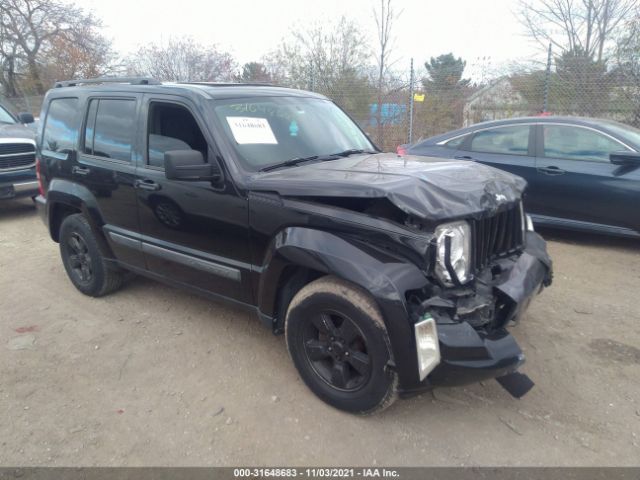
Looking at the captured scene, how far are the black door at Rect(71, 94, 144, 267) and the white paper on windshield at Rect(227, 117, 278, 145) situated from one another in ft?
3.11

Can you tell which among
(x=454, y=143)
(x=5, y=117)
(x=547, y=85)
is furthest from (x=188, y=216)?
(x=547, y=85)

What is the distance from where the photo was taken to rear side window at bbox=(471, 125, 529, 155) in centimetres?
575

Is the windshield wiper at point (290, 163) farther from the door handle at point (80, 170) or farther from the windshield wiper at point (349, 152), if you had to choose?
the door handle at point (80, 170)

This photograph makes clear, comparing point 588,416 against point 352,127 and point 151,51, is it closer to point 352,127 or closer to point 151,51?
point 352,127

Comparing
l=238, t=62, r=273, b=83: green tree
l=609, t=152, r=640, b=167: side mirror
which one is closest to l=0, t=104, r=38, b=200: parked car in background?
l=609, t=152, r=640, b=167: side mirror

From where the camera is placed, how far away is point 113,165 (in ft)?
12.3

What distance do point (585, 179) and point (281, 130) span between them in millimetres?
3763

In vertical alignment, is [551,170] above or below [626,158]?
below

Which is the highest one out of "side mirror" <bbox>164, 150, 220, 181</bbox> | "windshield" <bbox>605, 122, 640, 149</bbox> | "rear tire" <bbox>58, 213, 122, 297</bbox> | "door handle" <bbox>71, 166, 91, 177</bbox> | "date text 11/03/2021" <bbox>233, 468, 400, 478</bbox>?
"windshield" <bbox>605, 122, 640, 149</bbox>

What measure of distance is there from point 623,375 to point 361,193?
2.19 meters

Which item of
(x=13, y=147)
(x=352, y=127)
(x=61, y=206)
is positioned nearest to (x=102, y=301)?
(x=61, y=206)

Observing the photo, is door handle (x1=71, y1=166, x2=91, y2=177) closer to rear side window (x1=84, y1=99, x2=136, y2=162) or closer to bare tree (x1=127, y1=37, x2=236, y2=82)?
rear side window (x1=84, y1=99, x2=136, y2=162)

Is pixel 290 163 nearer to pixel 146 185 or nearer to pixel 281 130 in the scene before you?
pixel 281 130

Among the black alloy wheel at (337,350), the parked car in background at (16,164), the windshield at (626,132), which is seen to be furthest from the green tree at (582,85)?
the parked car in background at (16,164)
